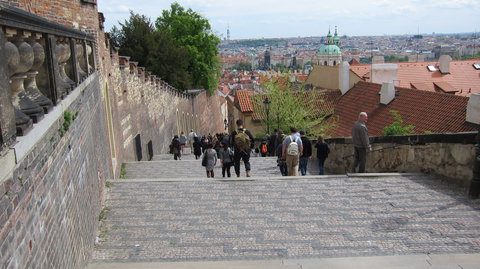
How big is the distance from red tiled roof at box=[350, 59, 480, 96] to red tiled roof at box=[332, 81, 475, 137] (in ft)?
22.0

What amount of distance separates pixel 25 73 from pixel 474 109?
14.2 metres

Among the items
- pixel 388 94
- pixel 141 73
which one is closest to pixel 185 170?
pixel 141 73

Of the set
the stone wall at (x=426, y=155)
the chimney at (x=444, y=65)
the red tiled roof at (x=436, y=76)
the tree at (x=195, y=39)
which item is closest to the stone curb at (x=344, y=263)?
the stone wall at (x=426, y=155)

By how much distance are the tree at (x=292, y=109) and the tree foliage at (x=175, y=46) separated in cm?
770

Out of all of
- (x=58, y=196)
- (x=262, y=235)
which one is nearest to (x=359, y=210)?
(x=262, y=235)

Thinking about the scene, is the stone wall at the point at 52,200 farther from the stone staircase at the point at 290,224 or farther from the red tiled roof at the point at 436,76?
the red tiled roof at the point at 436,76

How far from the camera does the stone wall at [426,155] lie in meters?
8.41

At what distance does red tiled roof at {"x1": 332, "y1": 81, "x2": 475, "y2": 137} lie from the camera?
1686 centimetres

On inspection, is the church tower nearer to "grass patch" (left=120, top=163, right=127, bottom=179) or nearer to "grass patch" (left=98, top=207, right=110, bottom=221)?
"grass patch" (left=120, top=163, right=127, bottom=179)

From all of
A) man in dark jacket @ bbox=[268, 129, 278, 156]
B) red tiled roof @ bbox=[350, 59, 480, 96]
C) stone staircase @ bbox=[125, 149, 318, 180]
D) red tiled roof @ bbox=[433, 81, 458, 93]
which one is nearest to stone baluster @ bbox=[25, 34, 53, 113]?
stone staircase @ bbox=[125, 149, 318, 180]

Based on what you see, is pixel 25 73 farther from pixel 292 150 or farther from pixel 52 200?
pixel 292 150

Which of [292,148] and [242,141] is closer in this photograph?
[292,148]

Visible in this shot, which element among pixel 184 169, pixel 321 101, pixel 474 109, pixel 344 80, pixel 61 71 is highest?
pixel 61 71

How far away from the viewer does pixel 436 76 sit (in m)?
33.9
